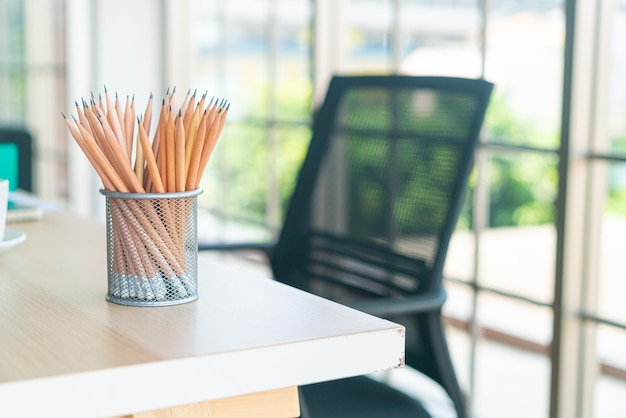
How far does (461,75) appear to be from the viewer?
2.38 metres

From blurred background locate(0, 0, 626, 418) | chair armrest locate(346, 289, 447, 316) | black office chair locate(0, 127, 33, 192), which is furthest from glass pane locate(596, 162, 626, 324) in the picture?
black office chair locate(0, 127, 33, 192)

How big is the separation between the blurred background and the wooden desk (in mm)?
978

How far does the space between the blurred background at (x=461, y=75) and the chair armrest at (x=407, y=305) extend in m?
0.43

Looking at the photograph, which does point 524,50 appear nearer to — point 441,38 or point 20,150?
point 441,38

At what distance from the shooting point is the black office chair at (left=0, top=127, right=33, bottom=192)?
2377mm

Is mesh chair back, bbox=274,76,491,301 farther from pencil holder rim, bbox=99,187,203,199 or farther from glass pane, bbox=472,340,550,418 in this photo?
pencil holder rim, bbox=99,187,203,199

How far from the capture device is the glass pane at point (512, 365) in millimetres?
2551

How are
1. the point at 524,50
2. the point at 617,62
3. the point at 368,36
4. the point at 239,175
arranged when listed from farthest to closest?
the point at 239,175
the point at 368,36
the point at 524,50
the point at 617,62

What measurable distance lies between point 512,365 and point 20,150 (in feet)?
5.57

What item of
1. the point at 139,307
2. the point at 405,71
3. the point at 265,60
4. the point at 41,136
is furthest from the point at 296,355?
the point at 41,136

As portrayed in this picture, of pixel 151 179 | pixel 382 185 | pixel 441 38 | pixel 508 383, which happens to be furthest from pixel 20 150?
pixel 508 383

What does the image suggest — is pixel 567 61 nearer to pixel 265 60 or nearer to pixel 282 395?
pixel 282 395

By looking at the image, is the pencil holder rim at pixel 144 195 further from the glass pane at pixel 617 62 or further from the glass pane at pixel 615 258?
the glass pane at pixel 615 258

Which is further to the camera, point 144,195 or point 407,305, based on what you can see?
point 407,305
